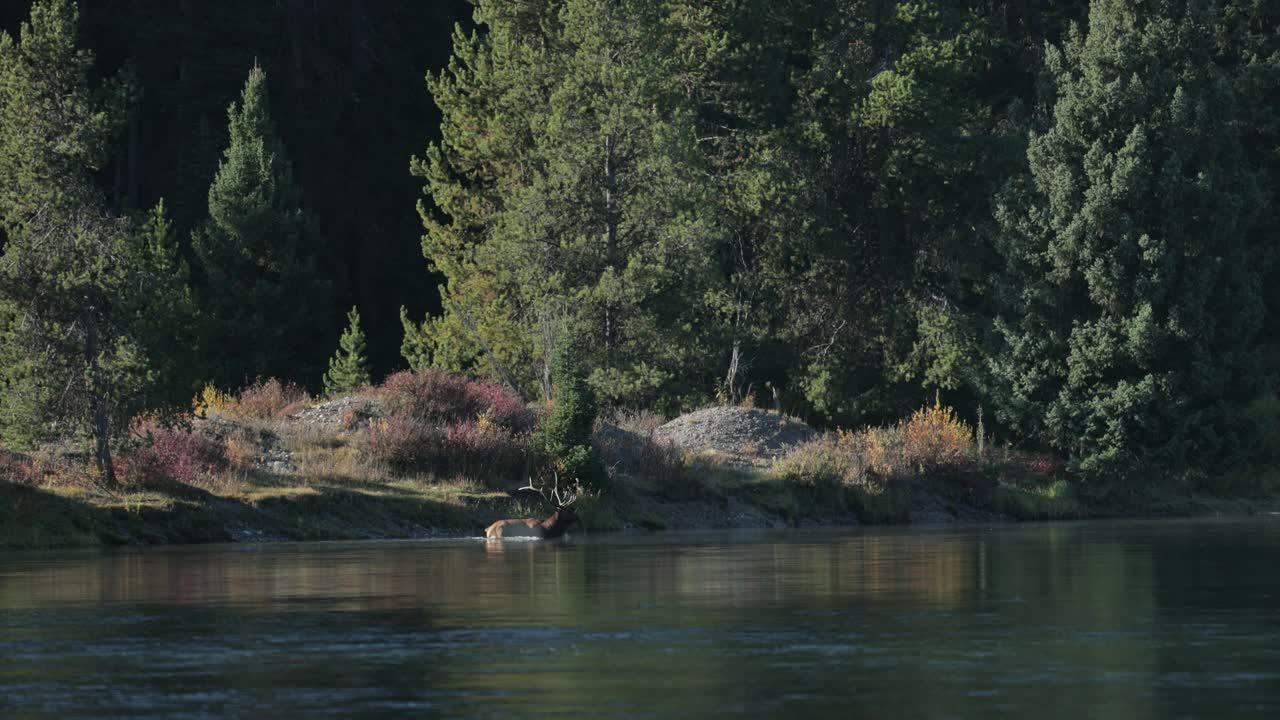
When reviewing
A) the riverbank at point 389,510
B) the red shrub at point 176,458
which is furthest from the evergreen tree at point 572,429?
the red shrub at point 176,458

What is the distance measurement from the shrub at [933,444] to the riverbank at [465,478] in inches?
2.0

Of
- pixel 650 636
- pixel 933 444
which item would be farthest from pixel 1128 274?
pixel 650 636

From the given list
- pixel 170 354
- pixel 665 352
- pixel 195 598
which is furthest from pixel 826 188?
pixel 195 598

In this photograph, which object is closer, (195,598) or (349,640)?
(349,640)

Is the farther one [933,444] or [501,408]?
[933,444]

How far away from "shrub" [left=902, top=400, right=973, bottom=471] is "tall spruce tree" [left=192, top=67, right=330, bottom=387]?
21429mm

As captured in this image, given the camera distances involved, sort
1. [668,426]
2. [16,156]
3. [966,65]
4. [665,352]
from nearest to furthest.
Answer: [16,156]
[668,426]
[665,352]
[966,65]

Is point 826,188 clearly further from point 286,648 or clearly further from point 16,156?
point 286,648

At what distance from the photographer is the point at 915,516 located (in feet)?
153

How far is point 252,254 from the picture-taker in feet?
211

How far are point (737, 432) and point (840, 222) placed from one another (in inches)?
564

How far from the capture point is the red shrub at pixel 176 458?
37.4 metres

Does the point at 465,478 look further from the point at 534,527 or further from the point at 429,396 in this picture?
the point at 534,527

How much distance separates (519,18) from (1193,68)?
63.1 ft
